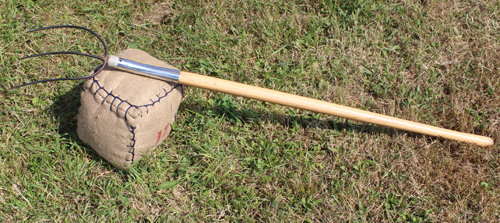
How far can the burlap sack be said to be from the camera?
6.95 ft

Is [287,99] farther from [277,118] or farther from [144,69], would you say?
[144,69]

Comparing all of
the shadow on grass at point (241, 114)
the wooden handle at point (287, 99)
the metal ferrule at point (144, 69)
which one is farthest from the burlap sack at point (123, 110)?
the shadow on grass at point (241, 114)

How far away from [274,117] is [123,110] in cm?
115

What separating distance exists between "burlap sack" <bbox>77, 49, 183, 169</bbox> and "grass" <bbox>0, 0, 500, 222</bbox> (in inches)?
10.9

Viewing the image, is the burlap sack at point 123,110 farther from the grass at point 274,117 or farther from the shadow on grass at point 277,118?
the shadow on grass at point 277,118

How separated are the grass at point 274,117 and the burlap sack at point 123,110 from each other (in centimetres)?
28

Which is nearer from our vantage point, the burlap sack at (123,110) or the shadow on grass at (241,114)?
the burlap sack at (123,110)

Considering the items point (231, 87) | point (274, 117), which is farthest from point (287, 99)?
point (274, 117)

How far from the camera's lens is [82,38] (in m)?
3.09

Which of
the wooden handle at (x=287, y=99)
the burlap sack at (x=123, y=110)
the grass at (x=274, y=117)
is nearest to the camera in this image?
the burlap sack at (x=123, y=110)

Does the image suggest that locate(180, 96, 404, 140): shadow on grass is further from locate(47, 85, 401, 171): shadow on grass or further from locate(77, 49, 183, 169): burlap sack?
locate(77, 49, 183, 169): burlap sack

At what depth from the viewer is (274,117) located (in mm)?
2795

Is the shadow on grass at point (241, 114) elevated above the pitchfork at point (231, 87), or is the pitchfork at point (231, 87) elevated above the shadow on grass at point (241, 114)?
the pitchfork at point (231, 87)

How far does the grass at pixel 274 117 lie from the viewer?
2461mm
